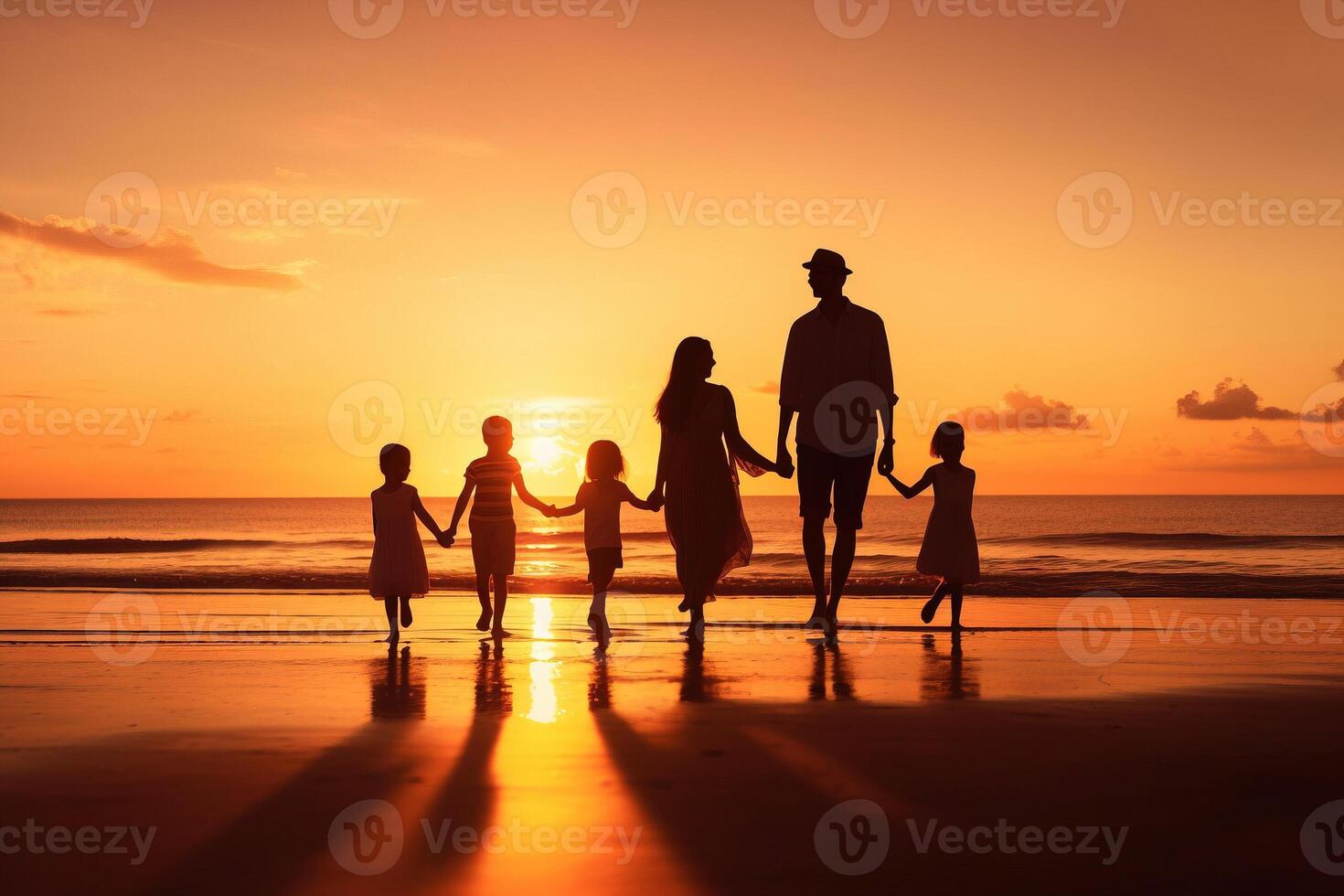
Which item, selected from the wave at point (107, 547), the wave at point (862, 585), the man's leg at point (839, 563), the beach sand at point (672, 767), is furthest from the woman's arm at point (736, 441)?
the wave at point (107, 547)

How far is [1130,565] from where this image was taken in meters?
31.2

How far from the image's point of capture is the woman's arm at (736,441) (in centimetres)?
883

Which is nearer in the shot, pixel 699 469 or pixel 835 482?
pixel 835 482

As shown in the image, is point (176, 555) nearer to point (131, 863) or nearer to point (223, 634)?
point (223, 634)

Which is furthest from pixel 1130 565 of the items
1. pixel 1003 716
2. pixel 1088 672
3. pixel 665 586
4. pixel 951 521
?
pixel 1003 716

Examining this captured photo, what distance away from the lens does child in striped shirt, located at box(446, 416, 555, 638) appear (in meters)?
9.66

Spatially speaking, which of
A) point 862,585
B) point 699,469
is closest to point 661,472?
point 699,469

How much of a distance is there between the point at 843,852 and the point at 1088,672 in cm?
431

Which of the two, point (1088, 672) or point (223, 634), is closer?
point (1088, 672)
